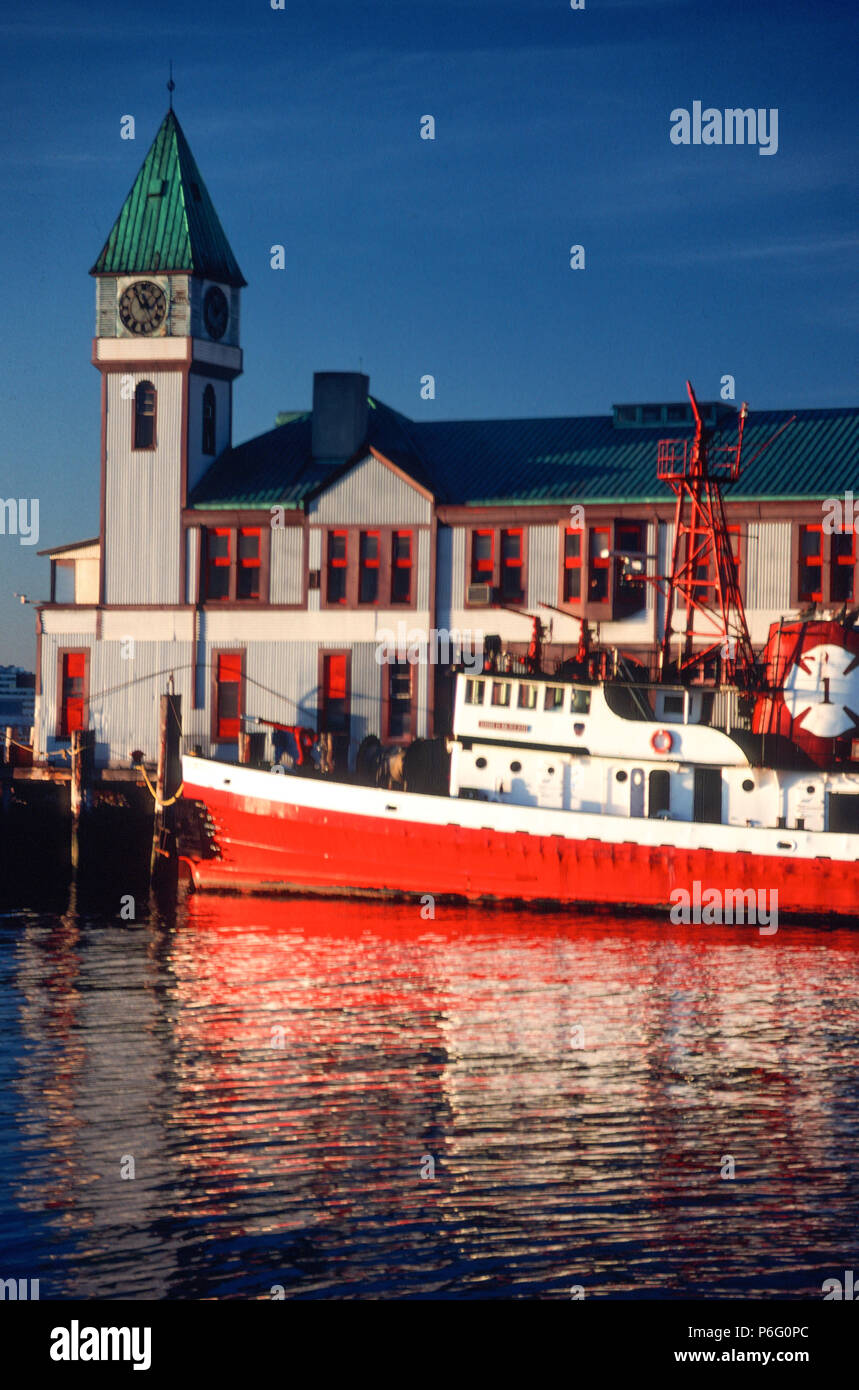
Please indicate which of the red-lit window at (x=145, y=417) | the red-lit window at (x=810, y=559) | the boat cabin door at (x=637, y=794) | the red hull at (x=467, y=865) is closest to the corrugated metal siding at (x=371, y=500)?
the red-lit window at (x=145, y=417)

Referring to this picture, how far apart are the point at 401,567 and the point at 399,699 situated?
14.0 ft

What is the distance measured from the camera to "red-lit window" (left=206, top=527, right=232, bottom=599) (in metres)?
53.8

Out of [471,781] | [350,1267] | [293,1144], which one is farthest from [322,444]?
[350,1267]

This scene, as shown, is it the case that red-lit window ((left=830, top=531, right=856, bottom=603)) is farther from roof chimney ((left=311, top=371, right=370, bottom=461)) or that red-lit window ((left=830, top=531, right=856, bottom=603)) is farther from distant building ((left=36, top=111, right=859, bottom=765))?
roof chimney ((left=311, top=371, right=370, bottom=461))

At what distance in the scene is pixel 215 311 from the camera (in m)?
55.7

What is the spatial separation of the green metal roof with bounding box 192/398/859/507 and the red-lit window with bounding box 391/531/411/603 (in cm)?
179

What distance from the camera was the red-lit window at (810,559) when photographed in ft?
159

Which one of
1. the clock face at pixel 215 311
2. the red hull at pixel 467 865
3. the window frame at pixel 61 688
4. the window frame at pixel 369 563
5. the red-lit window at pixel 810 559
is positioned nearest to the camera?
the red hull at pixel 467 865

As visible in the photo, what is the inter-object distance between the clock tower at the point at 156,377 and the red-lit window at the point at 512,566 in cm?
1055

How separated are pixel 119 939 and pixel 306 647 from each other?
58.1ft

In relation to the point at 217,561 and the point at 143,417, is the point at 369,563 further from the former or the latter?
the point at 143,417

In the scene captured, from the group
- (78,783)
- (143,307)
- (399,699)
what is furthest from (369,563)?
(143,307)

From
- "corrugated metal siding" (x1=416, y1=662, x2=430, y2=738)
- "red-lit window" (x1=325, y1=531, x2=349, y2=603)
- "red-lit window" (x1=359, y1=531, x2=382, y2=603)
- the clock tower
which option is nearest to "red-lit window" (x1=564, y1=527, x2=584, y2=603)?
"corrugated metal siding" (x1=416, y1=662, x2=430, y2=738)

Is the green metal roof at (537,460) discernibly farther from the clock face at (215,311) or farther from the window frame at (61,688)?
the window frame at (61,688)
